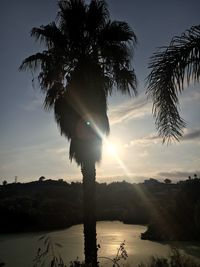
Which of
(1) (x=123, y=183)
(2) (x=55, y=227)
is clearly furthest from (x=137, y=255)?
(1) (x=123, y=183)

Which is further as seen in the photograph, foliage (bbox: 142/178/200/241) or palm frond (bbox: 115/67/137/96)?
foliage (bbox: 142/178/200/241)

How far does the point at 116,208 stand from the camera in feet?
344

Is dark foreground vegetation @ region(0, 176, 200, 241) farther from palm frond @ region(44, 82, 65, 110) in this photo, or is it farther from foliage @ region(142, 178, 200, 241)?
palm frond @ region(44, 82, 65, 110)

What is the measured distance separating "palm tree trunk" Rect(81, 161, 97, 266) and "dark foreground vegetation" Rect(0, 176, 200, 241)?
39614mm

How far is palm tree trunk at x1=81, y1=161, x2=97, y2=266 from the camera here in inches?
459

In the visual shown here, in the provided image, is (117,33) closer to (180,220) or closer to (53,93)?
(53,93)

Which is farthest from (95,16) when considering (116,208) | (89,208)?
(116,208)

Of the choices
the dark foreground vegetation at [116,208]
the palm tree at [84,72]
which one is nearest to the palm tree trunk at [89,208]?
the palm tree at [84,72]

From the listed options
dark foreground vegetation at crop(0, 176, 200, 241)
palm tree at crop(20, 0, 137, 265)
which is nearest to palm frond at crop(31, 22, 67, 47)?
palm tree at crop(20, 0, 137, 265)

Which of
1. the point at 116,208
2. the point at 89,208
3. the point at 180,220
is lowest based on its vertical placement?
the point at 180,220

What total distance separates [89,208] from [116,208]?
3735 inches

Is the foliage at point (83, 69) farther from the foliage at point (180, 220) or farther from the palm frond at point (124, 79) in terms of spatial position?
the foliage at point (180, 220)

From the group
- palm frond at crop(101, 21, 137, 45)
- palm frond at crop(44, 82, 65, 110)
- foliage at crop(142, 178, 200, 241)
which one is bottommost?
foliage at crop(142, 178, 200, 241)

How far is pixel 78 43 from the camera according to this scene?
12953 millimetres
